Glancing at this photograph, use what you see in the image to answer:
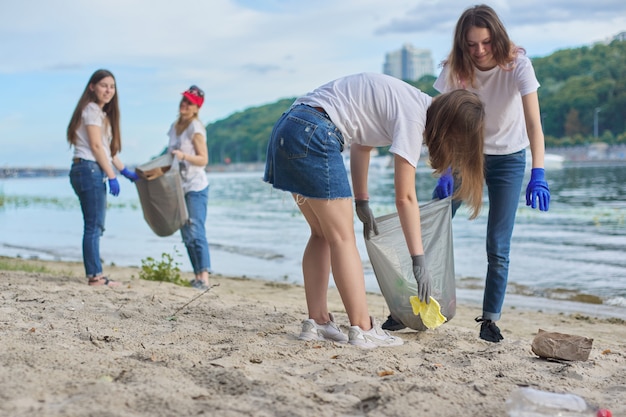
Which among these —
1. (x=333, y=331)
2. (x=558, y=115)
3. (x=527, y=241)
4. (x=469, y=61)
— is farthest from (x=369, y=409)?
(x=558, y=115)

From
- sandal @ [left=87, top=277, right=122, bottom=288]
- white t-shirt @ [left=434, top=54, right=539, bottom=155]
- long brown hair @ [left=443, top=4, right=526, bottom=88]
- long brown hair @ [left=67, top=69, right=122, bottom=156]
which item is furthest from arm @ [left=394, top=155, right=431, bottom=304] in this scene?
long brown hair @ [left=67, top=69, right=122, bottom=156]

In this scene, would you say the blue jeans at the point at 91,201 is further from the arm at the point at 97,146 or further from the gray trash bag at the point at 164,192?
the gray trash bag at the point at 164,192

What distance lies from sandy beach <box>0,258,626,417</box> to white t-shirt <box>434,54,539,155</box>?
3.50 feet

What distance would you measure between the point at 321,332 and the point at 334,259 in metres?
0.47

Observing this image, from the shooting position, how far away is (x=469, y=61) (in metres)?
3.78

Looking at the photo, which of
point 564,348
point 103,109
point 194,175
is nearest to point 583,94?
point 194,175

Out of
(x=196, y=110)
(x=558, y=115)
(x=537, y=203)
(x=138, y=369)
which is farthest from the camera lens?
(x=558, y=115)

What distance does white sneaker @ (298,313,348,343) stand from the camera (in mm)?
3560

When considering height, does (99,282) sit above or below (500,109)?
below

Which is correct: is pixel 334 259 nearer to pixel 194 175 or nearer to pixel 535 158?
pixel 535 158

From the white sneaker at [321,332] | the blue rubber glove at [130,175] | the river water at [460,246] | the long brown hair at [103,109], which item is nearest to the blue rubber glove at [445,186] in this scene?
the river water at [460,246]

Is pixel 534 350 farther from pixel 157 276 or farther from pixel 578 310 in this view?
pixel 157 276

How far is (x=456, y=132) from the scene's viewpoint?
10.5ft

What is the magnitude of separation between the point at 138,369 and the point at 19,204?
25472 mm
